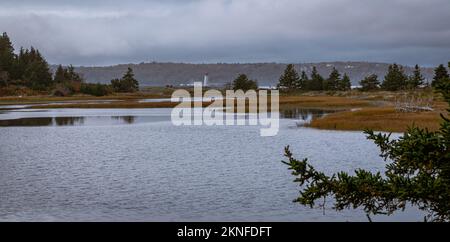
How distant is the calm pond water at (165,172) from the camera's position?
81.3 ft

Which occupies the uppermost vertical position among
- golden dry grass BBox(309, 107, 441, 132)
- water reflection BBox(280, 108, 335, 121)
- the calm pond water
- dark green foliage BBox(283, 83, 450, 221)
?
dark green foliage BBox(283, 83, 450, 221)

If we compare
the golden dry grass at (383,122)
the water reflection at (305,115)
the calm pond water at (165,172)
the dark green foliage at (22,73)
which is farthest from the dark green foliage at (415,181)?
the dark green foliage at (22,73)

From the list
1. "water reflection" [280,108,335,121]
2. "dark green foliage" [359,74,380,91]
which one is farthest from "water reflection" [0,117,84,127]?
"dark green foliage" [359,74,380,91]

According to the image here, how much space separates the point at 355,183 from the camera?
434 inches

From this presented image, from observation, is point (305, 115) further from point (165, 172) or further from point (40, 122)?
point (165, 172)

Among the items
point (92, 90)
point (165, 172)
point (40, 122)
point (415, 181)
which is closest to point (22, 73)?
point (92, 90)

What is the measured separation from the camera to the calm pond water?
2477cm

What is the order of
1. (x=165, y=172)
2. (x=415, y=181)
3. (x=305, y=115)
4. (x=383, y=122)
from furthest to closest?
(x=305, y=115) < (x=383, y=122) < (x=165, y=172) < (x=415, y=181)

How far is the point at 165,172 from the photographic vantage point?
1423 inches

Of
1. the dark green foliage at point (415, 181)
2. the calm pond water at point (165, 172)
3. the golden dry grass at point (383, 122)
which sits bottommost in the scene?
the calm pond water at point (165, 172)

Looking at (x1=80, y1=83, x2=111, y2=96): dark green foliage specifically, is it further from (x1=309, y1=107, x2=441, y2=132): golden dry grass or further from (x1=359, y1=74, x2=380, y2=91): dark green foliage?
(x1=309, y1=107, x2=441, y2=132): golden dry grass

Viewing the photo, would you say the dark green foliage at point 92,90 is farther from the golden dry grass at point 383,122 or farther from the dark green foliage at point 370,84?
the golden dry grass at point 383,122
